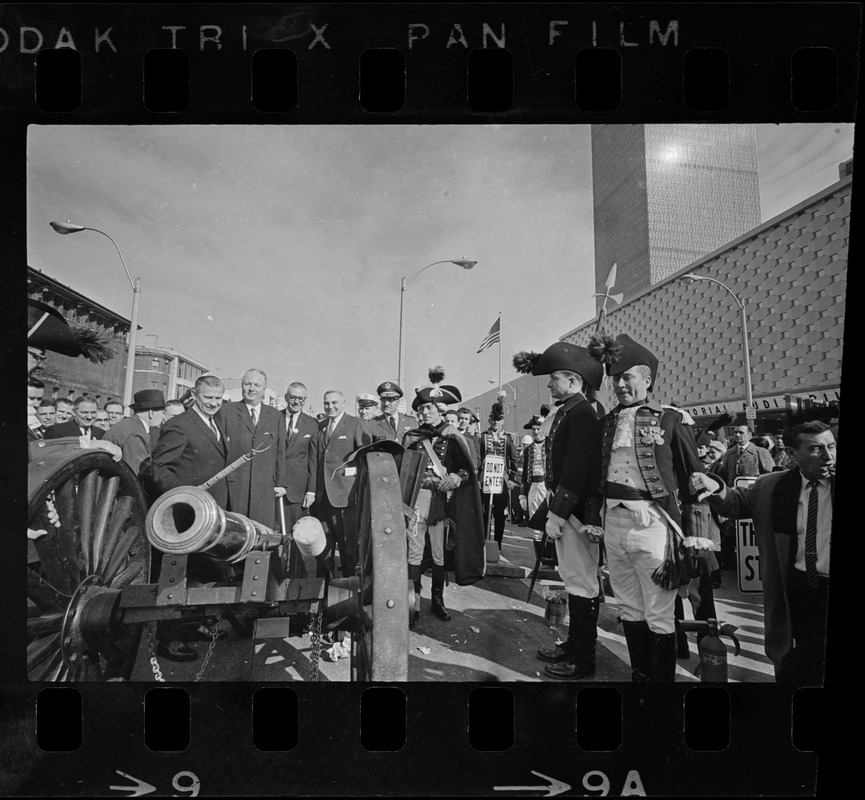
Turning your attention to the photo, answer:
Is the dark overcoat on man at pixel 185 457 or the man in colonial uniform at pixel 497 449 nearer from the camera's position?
the dark overcoat on man at pixel 185 457

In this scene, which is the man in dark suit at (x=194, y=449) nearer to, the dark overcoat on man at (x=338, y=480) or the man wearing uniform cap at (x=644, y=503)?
the dark overcoat on man at (x=338, y=480)

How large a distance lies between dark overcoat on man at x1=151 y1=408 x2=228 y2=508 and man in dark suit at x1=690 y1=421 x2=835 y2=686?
2.98 m

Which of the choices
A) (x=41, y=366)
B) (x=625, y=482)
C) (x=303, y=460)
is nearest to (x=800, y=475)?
(x=625, y=482)

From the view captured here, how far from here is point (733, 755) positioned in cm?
273

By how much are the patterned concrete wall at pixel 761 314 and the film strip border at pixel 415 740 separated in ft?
5.32

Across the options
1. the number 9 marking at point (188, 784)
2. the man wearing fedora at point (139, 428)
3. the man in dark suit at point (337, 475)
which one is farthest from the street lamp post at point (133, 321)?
the number 9 marking at point (188, 784)

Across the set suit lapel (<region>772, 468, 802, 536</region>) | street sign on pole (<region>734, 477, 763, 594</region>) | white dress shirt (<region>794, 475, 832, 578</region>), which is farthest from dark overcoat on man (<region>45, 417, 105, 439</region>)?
white dress shirt (<region>794, 475, 832, 578</region>)

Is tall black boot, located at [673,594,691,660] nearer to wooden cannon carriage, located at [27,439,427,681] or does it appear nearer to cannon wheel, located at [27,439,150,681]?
wooden cannon carriage, located at [27,439,427,681]

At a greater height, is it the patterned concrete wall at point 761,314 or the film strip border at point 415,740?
the patterned concrete wall at point 761,314

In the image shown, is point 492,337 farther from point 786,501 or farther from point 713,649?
point 713,649

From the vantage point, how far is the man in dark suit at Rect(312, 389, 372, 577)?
3193mm

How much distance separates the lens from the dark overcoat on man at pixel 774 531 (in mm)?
2764

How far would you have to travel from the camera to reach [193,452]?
3004mm

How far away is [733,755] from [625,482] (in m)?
1.46
